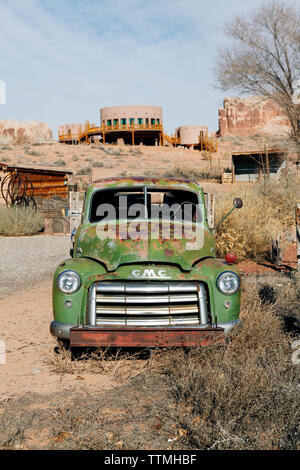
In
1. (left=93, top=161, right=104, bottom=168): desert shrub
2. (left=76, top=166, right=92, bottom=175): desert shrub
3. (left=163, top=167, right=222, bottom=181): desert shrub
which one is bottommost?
(left=163, top=167, right=222, bottom=181): desert shrub

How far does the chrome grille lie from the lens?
444 centimetres

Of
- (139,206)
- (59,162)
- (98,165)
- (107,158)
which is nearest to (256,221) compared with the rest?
(139,206)

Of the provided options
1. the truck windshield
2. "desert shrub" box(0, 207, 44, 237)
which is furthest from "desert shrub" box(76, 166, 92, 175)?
the truck windshield

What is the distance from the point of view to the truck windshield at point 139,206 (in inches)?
228

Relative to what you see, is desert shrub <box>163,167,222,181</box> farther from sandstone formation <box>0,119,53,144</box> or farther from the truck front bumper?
sandstone formation <box>0,119,53,144</box>

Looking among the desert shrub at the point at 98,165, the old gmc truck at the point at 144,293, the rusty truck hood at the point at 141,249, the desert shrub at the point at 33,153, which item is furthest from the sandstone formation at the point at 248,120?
the old gmc truck at the point at 144,293

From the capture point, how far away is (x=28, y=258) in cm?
1242

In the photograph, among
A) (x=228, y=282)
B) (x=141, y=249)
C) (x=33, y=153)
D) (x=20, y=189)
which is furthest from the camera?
(x=33, y=153)

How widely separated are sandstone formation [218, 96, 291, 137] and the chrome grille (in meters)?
69.1

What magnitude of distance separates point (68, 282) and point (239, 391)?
6.30 ft

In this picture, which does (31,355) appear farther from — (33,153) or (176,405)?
(33,153)

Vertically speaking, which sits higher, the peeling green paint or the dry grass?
the peeling green paint

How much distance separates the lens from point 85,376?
443cm
